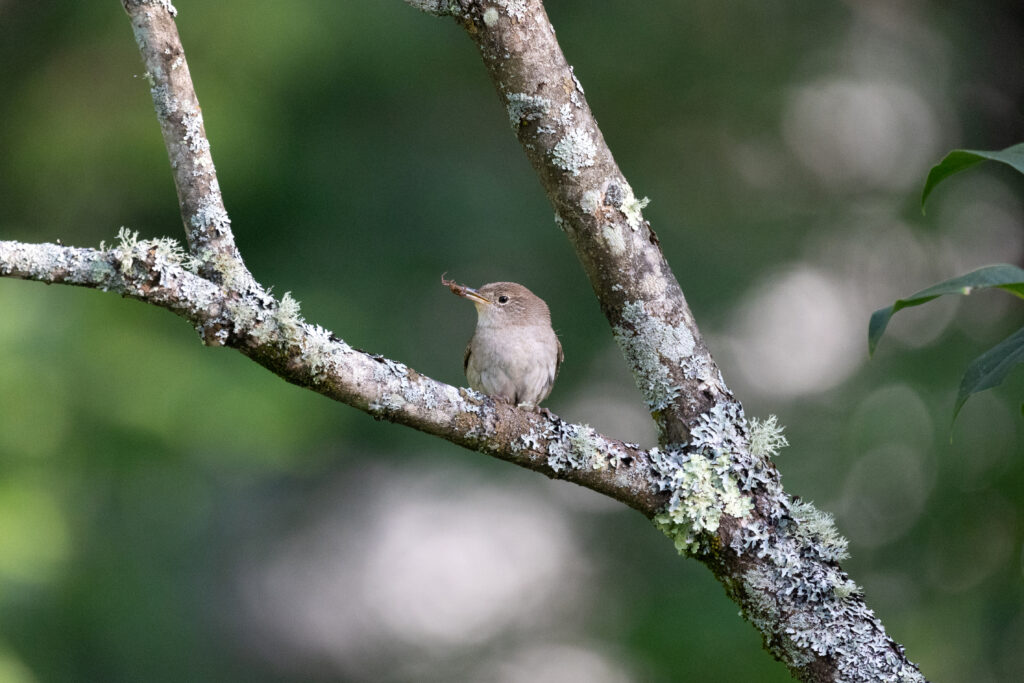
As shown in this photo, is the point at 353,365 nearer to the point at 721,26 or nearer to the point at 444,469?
the point at 444,469

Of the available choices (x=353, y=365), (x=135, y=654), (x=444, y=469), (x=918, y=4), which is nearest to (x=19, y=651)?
(x=135, y=654)

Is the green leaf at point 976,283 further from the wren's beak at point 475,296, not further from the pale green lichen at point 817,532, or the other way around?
the wren's beak at point 475,296

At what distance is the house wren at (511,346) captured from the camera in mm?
4266

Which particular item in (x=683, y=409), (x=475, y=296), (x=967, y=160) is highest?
(x=475, y=296)

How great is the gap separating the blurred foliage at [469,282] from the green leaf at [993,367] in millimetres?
3375

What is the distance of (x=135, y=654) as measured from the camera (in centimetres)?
500

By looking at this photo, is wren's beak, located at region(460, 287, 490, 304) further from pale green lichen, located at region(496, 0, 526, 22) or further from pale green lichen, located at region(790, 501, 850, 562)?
pale green lichen, located at region(790, 501, 850, 562)

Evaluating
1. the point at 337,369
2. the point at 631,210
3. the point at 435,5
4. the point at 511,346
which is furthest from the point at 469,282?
the point at 337,369

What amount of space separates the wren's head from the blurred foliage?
1044 millimetres

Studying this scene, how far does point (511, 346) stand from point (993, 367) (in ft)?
8.32

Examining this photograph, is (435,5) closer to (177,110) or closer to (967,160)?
(177,110)

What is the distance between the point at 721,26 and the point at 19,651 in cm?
512

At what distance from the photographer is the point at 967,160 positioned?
6.19ft

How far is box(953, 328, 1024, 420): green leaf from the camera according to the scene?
6.01 ft
